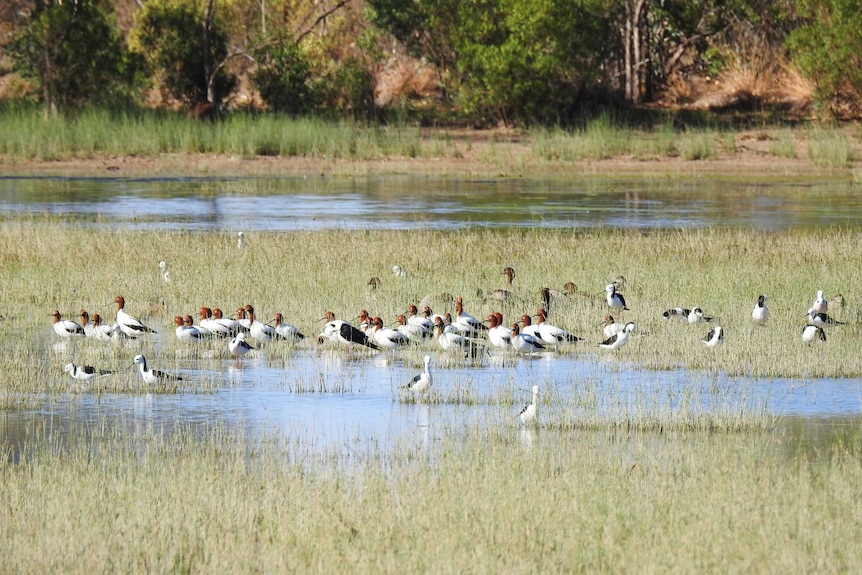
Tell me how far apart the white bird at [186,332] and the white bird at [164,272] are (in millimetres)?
3849

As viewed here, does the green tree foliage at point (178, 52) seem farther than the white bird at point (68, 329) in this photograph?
Yes

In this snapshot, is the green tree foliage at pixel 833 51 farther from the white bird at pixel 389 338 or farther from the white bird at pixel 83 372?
the white bird at pixel 83 372

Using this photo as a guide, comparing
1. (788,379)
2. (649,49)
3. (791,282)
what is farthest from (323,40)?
(788,379)

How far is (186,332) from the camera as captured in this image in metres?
14.5

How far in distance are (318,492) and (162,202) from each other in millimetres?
23128

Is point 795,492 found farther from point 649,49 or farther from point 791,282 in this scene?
point 649,49

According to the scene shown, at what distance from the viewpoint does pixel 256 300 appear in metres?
17.3

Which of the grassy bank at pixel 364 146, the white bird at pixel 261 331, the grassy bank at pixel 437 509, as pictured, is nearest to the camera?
the grassy bank at pixel 437 509

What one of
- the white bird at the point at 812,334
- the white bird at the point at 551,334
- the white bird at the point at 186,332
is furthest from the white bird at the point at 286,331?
the white bird at the point at 812,334

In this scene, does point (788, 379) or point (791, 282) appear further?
point (791, 282)

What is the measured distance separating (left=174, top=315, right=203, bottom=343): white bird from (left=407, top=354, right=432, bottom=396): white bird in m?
3.17

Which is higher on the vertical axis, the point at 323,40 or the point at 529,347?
the point at 323,40

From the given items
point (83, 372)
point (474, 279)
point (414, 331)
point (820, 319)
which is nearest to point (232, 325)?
point (414, 331)

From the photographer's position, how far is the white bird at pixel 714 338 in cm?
1388
